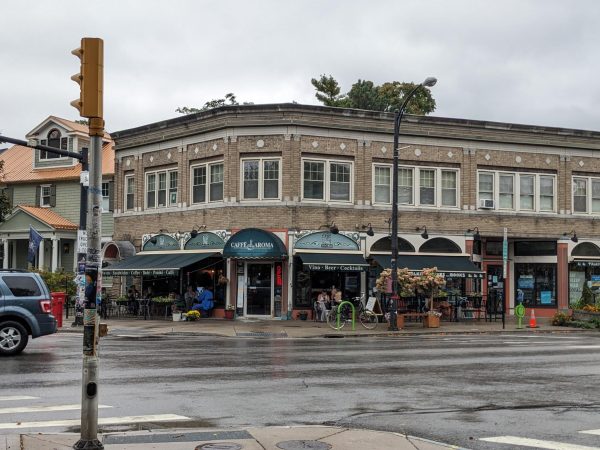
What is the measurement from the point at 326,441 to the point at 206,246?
24.5 meters

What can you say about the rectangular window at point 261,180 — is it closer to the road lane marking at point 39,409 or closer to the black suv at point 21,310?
the black suv at point 21,310

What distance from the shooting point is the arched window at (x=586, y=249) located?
3600 cm

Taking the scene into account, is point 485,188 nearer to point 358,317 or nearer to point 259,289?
point 358,317

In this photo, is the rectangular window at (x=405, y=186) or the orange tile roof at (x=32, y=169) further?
the orange tile roof at (x=32, y=169)

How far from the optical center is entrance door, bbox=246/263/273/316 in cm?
3136

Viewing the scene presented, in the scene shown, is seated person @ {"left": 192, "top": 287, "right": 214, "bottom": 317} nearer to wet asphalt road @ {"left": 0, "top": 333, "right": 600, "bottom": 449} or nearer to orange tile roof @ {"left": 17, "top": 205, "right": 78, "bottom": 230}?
wet asphalt road @ {"left": 0, "top": 333, "right": 600, "bottom": 449}

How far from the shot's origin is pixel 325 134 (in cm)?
3181

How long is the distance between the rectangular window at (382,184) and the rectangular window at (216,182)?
255 inches

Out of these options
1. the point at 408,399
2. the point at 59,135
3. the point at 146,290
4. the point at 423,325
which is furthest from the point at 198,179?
the point at 408,399

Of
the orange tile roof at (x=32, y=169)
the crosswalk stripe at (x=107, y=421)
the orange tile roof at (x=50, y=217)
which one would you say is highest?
the orange tile roof at (x=32, y=169)

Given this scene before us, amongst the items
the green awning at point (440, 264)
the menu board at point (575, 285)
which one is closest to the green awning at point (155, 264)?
the green awning at point (440, 264)

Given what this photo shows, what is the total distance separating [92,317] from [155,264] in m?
25.5

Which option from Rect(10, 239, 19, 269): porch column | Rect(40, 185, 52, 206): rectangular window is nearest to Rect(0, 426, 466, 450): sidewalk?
Rect(40, 185, 52, 206): rectangular window

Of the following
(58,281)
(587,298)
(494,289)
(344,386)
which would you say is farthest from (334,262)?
(344,386)
